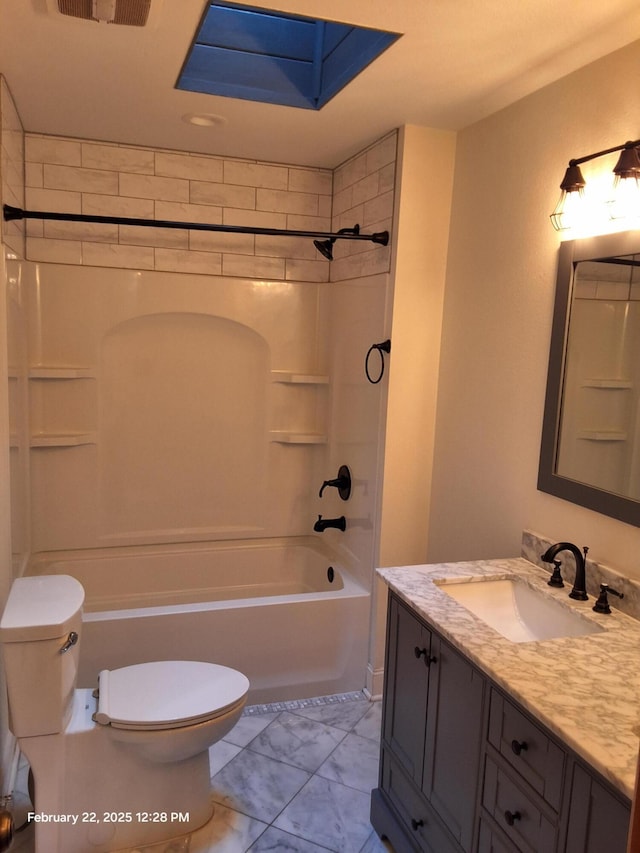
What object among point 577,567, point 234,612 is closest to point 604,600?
point 577,567

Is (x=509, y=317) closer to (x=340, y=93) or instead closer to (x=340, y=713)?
(x=340, y=93)

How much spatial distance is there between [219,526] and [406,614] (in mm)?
1838

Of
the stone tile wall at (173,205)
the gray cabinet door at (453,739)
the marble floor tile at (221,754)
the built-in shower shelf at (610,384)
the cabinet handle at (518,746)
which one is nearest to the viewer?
the cabinet handle at (518,746)

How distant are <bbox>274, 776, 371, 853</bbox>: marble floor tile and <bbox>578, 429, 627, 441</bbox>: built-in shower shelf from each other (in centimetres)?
149

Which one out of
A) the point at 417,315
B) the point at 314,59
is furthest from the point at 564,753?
the point at 314,59

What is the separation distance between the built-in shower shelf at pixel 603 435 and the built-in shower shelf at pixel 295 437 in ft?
5.90

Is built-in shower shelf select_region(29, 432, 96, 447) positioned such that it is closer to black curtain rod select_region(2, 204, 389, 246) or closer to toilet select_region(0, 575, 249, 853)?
black curtain rod select_region(2, 204, 389, 246)

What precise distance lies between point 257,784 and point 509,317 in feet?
6.42

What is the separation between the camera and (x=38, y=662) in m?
1.92

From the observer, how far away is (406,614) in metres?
2.03

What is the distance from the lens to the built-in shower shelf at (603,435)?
1.89m

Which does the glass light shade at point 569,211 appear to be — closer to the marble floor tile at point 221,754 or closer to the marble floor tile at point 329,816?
the marble floor tile at point 329,816

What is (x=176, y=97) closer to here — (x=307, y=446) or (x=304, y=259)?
(x=304, y=259)

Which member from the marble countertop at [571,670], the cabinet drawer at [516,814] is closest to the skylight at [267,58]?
the marble countertop at [571,670]
